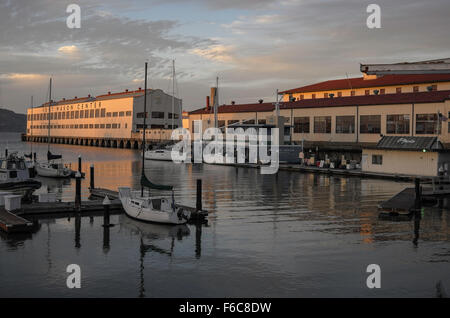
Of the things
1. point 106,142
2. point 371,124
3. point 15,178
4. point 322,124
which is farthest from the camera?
point 106,142

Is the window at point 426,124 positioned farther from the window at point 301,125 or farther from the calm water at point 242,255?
the calm water at point 242,255

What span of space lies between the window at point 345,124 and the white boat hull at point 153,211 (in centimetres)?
5226

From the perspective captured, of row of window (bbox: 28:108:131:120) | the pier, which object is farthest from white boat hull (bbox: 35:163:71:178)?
row of window (bbox: 28:108:131:120)

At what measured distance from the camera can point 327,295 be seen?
17.4m

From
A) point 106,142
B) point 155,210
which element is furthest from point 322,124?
point 106,142

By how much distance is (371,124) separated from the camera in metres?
74.8

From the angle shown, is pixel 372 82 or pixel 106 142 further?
pixel 106 142

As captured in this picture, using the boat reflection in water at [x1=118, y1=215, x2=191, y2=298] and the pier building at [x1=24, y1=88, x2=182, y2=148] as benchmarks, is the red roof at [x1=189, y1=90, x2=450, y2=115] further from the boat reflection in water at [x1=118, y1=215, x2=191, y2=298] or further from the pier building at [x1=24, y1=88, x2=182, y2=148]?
the boat reflection in water at [x1=118, y1=215, x2=191, y2=298]

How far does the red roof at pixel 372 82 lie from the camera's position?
287 ft

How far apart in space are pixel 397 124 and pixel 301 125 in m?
18.6

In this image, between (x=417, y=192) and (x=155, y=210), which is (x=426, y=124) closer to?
(x=417, y=192)

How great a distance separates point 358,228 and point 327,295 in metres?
11.8

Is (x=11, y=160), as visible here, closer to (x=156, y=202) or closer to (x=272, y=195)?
(x=156, y=202)

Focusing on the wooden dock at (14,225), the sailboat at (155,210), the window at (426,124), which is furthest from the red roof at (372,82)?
the wooden dock at (14,225)
